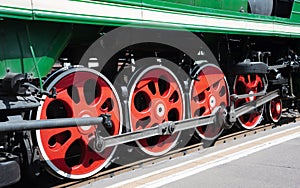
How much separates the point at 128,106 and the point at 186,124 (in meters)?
0.99

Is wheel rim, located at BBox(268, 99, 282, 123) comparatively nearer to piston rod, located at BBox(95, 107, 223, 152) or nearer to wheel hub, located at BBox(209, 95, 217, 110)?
wheel hub, located at BBox(209, 95, 217, 110)

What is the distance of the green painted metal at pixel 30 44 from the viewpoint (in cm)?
367

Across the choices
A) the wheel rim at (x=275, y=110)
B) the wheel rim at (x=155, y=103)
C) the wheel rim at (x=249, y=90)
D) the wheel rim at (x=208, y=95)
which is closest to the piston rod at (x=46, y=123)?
the wheel rim at (x=155, y=103)

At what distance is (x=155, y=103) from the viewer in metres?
5.35

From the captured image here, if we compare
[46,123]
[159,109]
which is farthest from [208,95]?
[46,123]

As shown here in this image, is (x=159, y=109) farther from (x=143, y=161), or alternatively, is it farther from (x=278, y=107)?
(x=278, y=107)

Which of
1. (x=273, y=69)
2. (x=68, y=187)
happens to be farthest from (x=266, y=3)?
(x=68, y=187)

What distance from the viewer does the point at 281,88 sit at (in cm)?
780

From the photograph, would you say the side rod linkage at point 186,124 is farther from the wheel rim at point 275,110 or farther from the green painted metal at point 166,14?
the green painted metal at point 166,14

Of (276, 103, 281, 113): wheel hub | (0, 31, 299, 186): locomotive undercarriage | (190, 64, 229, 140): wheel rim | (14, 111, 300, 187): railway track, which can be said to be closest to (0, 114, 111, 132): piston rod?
(0, 31, 299, 186): locomotive undercarriage

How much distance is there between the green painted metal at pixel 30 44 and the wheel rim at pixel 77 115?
27 centimetres

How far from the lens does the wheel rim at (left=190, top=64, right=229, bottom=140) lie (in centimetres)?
609

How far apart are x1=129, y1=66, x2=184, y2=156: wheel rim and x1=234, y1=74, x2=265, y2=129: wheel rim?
177 centimetres

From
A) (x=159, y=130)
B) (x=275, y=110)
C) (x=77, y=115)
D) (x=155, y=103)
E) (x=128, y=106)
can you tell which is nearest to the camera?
(x=77, y=115)
